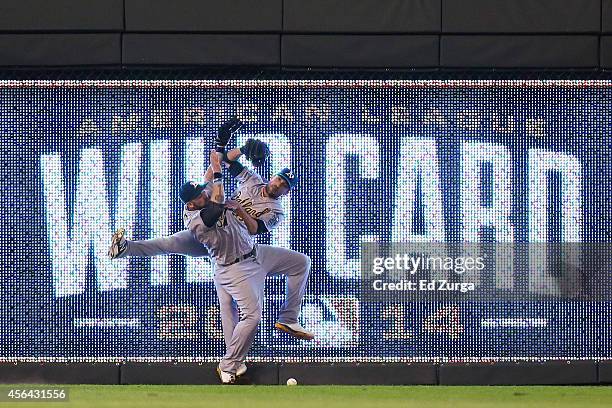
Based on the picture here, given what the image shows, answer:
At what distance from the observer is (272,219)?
7.88 metres

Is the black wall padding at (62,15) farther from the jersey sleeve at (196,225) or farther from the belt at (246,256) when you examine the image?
the belt at (246,256)

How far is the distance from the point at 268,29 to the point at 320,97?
22.8 inches

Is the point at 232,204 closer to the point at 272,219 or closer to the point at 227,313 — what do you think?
the point at 272,219

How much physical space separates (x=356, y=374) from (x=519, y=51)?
7.67ft

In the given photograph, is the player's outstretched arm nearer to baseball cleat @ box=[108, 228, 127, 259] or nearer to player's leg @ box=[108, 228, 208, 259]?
player's leg @ box=[108, 228, 208, 259]

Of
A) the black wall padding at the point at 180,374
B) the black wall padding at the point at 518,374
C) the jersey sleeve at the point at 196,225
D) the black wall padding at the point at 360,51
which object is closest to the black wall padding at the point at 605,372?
the black wall padding at the point at 518,374

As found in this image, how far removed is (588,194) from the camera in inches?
309

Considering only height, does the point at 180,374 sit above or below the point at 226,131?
below

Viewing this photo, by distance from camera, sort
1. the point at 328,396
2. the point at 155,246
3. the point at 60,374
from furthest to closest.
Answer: the point at 60,374 → the point at 155,246 → the point at 328,396

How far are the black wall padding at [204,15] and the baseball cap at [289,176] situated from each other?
37.0 inches

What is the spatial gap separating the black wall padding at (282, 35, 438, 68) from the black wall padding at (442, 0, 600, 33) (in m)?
0.22

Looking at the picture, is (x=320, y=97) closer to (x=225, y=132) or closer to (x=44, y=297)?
(x=225, y=132)

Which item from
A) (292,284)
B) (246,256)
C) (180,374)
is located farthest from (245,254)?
(180,374)

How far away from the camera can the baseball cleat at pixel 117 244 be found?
778 centimetres
